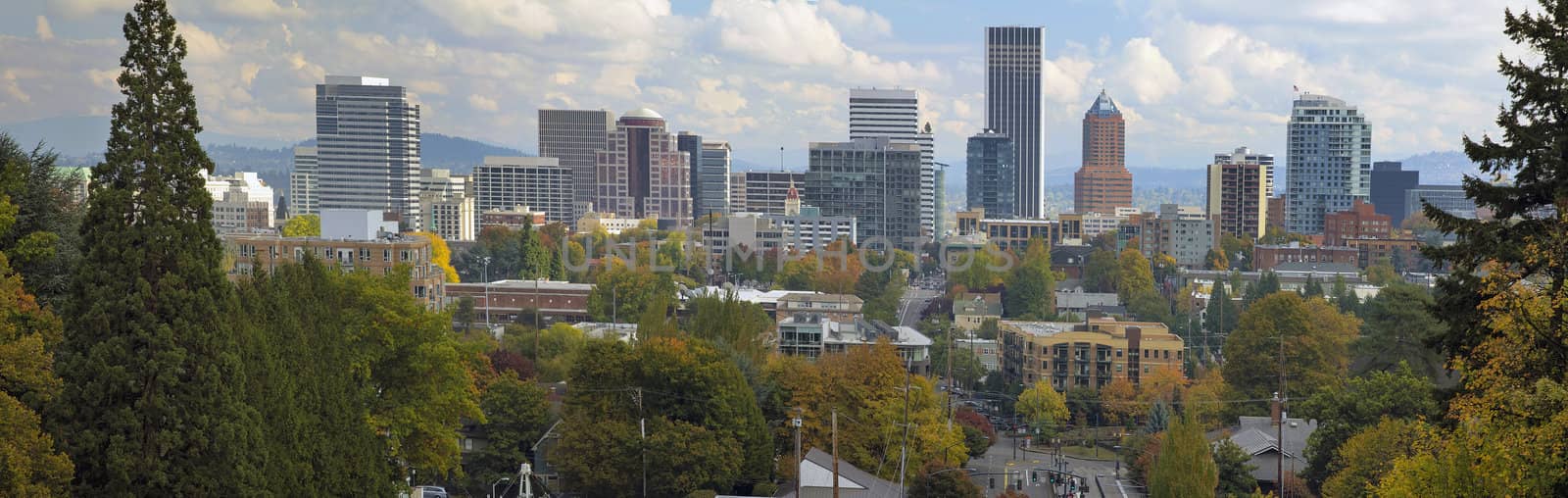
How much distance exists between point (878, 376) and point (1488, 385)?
25904 mm

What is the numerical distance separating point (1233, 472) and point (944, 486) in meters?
8.55

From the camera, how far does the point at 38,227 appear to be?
83.3 feet

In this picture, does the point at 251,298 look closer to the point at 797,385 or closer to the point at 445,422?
the point at 445,422

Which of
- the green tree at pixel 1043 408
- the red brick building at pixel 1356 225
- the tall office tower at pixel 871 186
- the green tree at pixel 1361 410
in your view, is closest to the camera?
the green tree at pixel 1361 410

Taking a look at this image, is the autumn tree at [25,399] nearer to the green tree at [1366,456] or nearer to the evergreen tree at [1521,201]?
the evergreen tree at [1521,201]

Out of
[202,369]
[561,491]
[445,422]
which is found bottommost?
[561,491]

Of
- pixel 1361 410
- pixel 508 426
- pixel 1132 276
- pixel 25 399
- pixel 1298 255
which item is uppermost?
pixel 25 399

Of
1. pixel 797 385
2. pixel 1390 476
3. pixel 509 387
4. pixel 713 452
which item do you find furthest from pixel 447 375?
pixel 1390 476

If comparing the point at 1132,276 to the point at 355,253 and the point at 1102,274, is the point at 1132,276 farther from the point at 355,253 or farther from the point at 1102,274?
the point at 355,253

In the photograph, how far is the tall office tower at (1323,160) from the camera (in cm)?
19688

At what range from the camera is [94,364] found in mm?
17281

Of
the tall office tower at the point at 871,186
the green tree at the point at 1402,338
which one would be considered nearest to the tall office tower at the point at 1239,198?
the tall office tower at the point at 871,186

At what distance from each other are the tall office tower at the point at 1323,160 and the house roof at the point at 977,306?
4099 inches

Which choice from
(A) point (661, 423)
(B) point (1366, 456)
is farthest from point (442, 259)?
(B) point (1366, 456)
